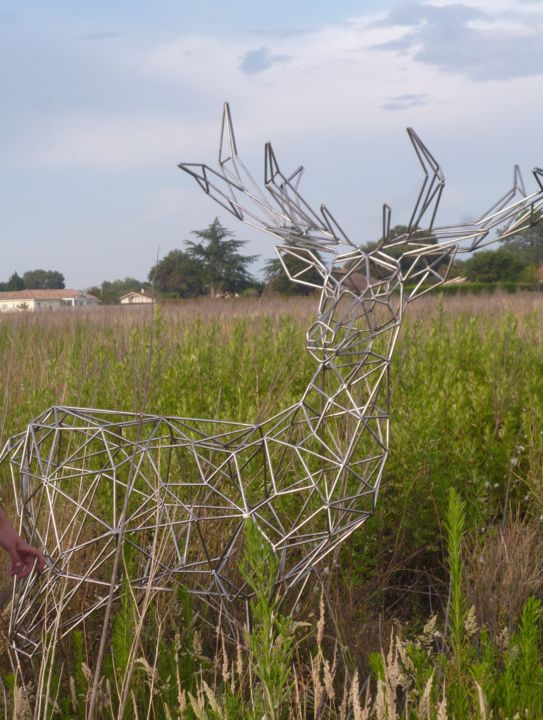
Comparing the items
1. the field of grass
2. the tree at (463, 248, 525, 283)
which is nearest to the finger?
the field of grass

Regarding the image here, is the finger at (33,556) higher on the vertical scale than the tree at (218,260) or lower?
lower

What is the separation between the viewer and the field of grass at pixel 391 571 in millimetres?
1554

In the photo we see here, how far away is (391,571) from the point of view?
3006mm

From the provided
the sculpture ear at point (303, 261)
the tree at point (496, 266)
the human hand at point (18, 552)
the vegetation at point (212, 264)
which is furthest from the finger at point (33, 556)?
the tree at point (496, 266)

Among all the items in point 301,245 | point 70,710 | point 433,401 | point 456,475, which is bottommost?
point 70,710

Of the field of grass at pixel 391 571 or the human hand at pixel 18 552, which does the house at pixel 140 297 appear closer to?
the field of grass at pixel 391 571

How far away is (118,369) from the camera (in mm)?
4406

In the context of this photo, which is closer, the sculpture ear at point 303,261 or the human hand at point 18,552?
the human hand at point 18,552

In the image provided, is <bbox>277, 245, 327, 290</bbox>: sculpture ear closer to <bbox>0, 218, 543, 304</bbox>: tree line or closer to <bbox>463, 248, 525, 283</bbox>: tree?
<bbox>0, 218, 543, 304</bbox>: tree line

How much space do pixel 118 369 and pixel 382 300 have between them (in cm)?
262

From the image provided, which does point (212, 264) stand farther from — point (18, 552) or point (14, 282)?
point (14, 282)

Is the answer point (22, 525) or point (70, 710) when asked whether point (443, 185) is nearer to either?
point (22, 525)

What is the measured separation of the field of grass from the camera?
1.55 metres

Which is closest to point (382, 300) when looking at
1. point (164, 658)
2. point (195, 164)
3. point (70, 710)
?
point (195, 164)
